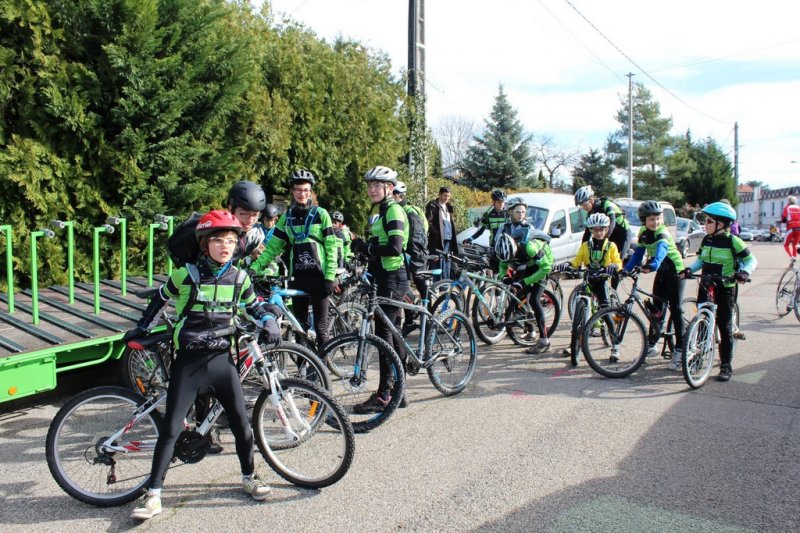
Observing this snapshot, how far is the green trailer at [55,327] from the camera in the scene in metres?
4.32

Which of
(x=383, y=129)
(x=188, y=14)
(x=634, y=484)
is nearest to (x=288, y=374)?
(x=634, y=484)

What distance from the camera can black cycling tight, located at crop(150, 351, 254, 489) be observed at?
3.45 meters

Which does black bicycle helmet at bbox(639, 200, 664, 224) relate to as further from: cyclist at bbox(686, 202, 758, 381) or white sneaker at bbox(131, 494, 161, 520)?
white sneaker at bbox(131, 494, 161, 520)

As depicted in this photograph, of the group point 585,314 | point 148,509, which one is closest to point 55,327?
point 148,509

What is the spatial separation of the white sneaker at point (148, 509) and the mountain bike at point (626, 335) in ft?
14.8

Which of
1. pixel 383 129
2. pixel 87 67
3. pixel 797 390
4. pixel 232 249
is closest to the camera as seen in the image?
pixel 232 249

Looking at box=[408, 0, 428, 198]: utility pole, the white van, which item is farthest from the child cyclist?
box=[408, 0, 428, 198]: utility pole

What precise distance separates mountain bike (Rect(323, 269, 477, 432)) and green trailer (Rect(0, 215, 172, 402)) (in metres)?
1.95

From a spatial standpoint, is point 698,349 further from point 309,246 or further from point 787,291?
point 787,291

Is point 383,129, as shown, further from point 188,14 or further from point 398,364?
point 398,364

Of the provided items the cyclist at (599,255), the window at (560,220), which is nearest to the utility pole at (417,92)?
the window at (560,220)

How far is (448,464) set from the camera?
4246 mm

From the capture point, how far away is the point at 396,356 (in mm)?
4816

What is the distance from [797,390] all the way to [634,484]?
3.19 meters
